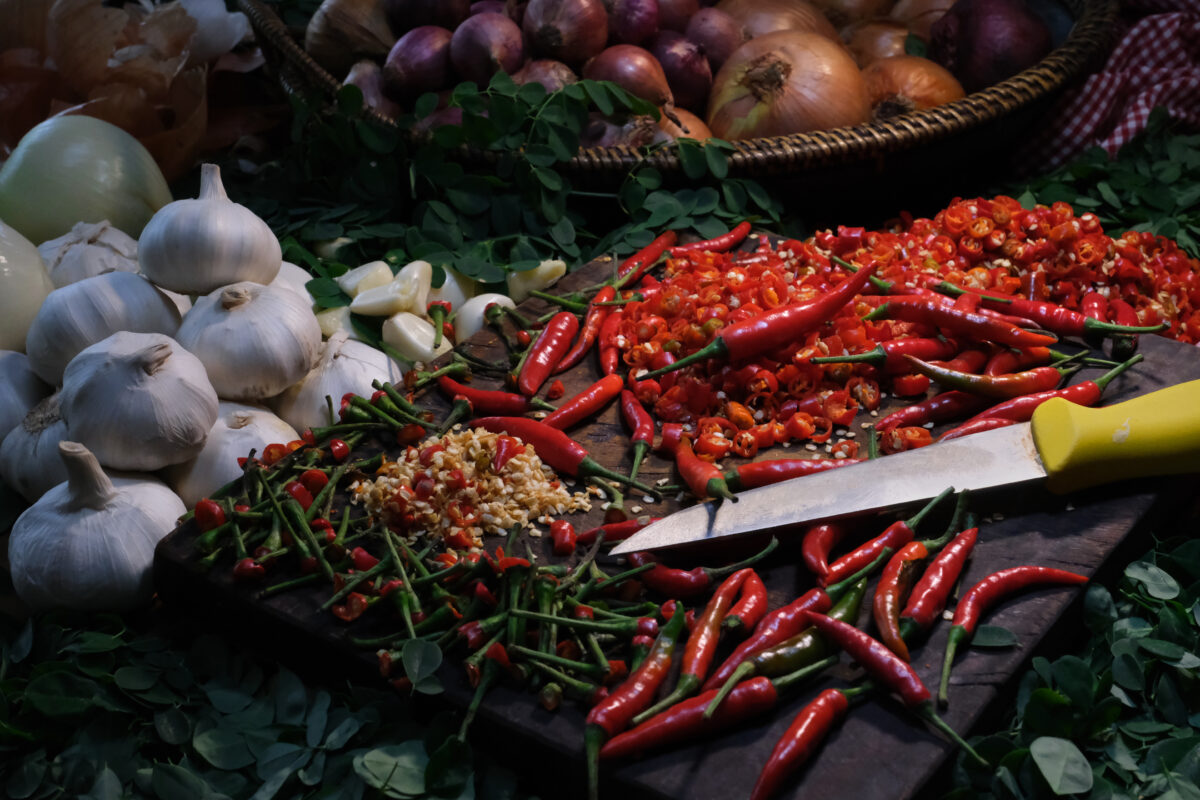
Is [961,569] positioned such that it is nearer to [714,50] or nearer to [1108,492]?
[1108,492]

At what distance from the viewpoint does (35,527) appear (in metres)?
1.73

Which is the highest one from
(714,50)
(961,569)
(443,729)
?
(714,50)

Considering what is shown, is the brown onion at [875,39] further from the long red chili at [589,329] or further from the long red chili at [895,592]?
the long red chili at [895,592]

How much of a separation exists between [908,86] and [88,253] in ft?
8.15

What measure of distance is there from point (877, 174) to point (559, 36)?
3.48ft

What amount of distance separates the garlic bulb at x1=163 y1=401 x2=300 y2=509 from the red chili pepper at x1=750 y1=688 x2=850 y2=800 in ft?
4.05

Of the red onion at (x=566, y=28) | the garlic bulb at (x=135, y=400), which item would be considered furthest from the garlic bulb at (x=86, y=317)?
the red onion at (x=566, y=28)

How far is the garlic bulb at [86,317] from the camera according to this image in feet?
6.44

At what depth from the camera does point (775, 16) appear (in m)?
3.35

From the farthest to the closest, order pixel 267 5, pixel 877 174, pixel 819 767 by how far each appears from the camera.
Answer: pixel 267 5
pixel 877 174
pixel 819 767

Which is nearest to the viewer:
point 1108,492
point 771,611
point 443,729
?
point 443,729

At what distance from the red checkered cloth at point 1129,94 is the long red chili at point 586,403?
6.61 ft

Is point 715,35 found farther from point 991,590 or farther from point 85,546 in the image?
point 85,546

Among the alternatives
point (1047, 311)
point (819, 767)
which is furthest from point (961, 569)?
point (1047, 311)
